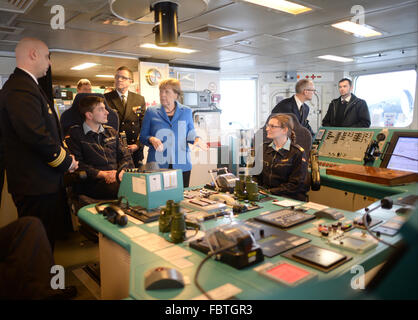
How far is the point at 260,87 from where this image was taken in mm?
8367

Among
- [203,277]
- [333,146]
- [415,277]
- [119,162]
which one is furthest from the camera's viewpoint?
[333,146]

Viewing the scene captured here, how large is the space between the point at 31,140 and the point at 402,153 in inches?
120

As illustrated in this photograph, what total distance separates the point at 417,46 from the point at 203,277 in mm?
5864

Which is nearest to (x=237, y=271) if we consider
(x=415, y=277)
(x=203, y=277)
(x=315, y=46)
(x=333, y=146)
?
(x=203, y=277)

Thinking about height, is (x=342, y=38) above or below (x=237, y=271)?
above

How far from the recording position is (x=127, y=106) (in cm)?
385

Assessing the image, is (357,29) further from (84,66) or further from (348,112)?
(84,66)

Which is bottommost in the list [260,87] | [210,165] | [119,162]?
[210,165]

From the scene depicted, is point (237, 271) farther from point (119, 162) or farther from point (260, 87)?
point (260, 87)

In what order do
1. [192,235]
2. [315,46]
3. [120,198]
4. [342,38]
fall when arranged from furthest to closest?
[315,46] → [342,38] → [120,198] → [192,235]

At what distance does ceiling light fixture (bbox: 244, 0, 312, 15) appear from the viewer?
302 centimetres

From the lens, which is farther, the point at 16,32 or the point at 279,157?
the point at 16,32

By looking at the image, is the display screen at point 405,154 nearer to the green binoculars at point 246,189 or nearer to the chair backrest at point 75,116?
the green binoculars at point 246,189

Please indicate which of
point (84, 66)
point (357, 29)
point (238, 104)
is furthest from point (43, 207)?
point (238, 104)
